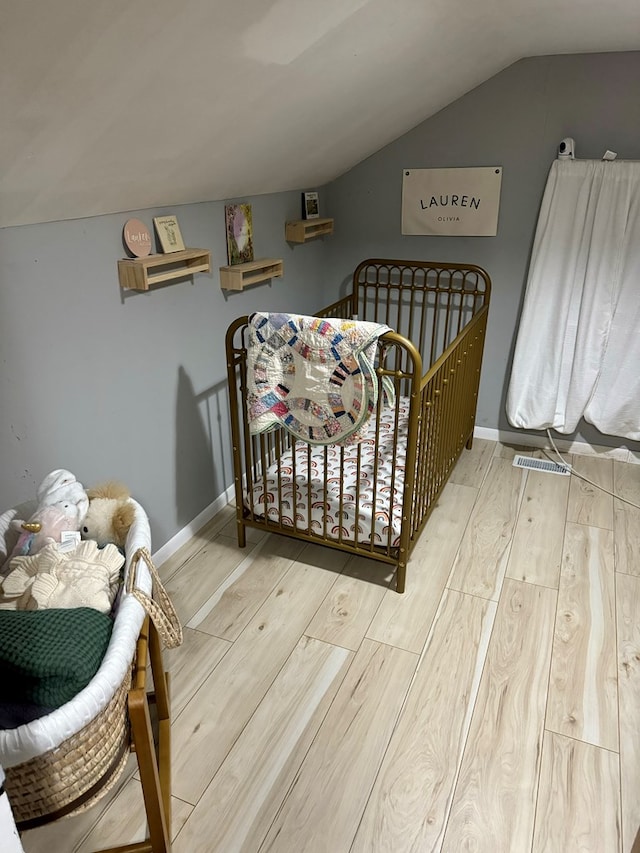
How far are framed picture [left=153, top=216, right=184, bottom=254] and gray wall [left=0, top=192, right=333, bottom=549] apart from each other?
34 mm

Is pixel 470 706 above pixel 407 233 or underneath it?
underneath

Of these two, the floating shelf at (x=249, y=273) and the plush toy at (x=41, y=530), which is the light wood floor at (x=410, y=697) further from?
the floating shelf at (x=249, y=273)

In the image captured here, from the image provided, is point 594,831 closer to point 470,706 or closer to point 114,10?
point 470,706

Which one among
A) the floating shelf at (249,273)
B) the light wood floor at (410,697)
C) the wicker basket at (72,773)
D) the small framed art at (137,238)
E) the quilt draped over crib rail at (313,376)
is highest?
the small framed art at (137,238)

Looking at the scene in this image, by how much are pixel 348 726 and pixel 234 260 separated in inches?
68.8

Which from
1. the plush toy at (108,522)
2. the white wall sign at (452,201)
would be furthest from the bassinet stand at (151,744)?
the white wall sign at (452,201)

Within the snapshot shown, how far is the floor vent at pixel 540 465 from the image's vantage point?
9.82 ft

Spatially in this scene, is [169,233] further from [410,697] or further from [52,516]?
[410,697]

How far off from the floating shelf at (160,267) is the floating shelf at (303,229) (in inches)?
29.6

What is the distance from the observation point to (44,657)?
1020mm

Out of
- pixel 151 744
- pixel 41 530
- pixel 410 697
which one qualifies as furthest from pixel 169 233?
pixel 410 697

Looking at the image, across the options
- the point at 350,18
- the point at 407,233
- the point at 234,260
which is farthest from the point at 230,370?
the point at 407,233

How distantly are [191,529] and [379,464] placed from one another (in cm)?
82

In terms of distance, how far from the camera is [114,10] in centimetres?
98
